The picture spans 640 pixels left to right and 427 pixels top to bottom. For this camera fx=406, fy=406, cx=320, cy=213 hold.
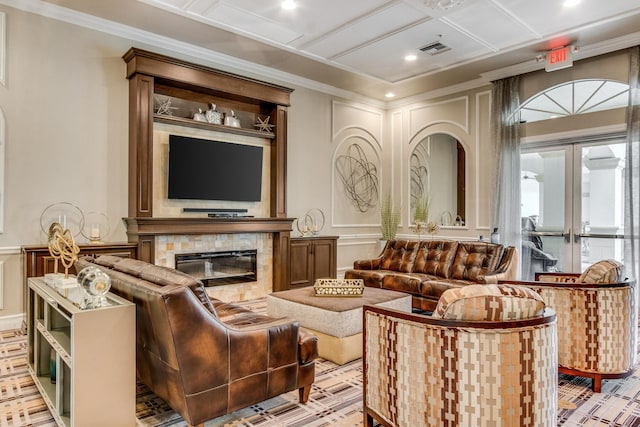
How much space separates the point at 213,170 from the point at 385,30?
2747 mm

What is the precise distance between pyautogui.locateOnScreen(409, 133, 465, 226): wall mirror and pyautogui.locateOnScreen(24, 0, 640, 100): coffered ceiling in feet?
4.21

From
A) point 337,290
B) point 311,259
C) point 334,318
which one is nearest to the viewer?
point 334,318

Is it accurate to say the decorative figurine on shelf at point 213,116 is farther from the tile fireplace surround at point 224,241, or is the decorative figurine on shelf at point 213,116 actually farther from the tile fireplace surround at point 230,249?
the tile fireplace surround at point 230,249

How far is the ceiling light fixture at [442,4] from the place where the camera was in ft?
13.4

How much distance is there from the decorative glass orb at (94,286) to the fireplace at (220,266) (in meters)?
2.99

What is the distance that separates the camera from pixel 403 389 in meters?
1.88

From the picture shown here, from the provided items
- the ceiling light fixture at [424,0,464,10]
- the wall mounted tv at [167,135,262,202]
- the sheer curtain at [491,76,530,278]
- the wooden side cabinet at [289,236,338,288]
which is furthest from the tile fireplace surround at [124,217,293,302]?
the ceiling light fixture at [424,0,464,10]

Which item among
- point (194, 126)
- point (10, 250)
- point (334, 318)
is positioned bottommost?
point (334, 318)

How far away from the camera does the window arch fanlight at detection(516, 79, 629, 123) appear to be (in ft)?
16.6

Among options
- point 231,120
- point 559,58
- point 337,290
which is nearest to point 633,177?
point 559,58

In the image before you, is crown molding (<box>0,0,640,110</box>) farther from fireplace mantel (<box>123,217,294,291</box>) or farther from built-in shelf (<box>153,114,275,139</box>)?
fireplace mantel (<box>123,217,294,291</box>)

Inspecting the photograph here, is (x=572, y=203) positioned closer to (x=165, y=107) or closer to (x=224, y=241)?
(x=224, y=241)

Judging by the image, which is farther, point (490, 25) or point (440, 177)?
point (440, 177)

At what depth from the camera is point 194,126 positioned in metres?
5.21
